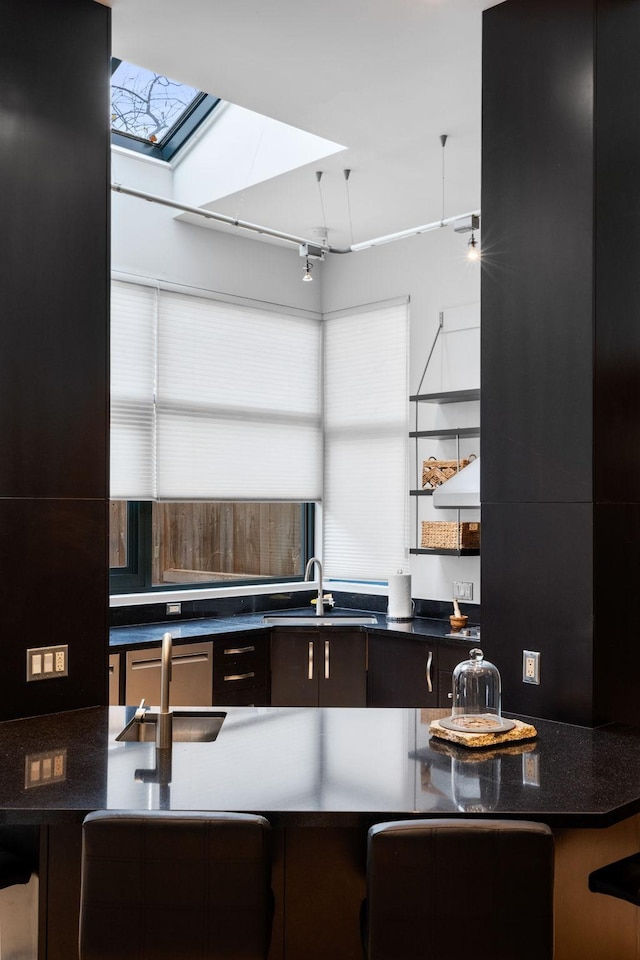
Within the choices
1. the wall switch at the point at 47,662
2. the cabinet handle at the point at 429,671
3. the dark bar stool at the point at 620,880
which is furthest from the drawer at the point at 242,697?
the dark bar stool at the point at 620,880

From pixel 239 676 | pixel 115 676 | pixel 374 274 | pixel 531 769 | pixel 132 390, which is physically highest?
pixel 374 274

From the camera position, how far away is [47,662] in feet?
9.19

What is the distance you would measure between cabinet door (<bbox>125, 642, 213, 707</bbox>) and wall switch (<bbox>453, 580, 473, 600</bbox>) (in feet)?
4.84

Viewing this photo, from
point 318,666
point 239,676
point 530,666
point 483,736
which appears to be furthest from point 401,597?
point 483,736

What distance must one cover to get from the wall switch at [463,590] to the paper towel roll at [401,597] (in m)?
0.27

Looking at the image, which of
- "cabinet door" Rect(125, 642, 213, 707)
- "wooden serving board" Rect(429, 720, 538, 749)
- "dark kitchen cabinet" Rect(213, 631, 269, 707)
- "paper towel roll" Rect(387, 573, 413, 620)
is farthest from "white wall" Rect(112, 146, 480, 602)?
"wooden serving board" Rect(429, 720, 538, 749)

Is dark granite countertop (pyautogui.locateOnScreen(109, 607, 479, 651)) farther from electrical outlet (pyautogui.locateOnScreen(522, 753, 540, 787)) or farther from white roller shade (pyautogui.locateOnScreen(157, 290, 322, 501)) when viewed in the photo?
electrical outlet (pyautogui.locateOnScreen(522, 753, 540, 787))

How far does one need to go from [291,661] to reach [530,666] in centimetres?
240

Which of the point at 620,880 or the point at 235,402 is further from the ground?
the point at 235,402

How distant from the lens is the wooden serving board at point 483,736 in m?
2.43

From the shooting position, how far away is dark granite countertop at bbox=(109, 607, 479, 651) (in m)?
4.48

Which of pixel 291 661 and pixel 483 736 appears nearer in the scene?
pixel 483 736

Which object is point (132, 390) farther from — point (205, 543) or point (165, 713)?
point (165, 713)

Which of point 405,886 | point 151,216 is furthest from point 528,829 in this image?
point 151,216
